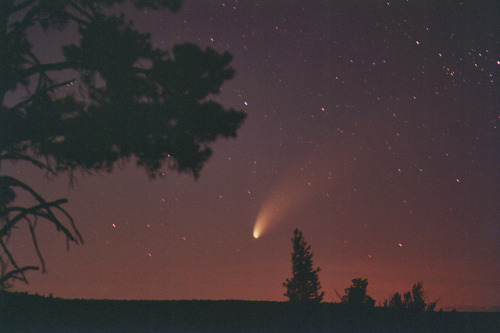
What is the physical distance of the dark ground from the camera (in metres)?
10.4

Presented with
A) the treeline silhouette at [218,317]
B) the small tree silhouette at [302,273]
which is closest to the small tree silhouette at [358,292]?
the treeline silhouette at [218,317]

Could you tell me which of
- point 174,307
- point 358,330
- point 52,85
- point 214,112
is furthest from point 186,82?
point 358,330

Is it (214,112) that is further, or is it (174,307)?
(214,112)

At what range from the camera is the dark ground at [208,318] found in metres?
10.4

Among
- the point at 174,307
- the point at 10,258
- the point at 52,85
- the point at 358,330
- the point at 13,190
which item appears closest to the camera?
the point at 358,330

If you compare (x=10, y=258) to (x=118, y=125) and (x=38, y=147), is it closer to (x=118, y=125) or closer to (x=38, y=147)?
(x=38, y=147)

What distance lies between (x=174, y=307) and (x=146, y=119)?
4085 mm

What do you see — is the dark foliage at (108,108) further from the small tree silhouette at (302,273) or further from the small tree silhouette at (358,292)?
the small tree silhouette at (302,273)

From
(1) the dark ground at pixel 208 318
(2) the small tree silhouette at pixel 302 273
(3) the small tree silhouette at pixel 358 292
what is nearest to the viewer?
(1) the dark ground at pixel 208 318

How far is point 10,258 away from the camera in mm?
12750

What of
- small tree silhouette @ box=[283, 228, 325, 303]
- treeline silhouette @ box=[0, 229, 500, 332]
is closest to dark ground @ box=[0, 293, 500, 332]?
treeline silhouette @ box=[0, 229, 500, 332]

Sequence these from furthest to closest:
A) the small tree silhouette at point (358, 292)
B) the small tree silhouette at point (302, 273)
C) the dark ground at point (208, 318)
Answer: the small tree silhouette at point (302, 273)
the small tree silhouette at point (358, 292)
the dark ground at point (208, 318)

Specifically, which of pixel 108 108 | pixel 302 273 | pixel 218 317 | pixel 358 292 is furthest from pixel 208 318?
pixel 302 273

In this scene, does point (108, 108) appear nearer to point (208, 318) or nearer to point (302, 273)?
point (208, 318)
